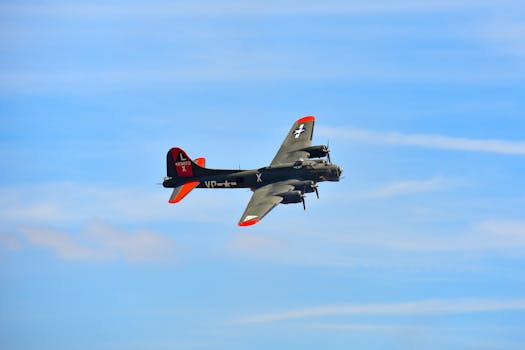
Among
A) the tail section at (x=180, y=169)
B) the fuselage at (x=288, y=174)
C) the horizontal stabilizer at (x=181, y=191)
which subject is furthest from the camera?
the tail section at (x=180, y=169)

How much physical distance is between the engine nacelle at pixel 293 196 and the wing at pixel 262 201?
2.05ft

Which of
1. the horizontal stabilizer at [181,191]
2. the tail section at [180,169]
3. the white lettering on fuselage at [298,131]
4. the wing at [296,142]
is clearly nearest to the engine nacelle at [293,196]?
the wing at [296,142]

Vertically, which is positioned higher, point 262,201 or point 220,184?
point 220,184

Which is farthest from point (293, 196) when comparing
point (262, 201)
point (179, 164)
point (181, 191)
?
point (179, 164)

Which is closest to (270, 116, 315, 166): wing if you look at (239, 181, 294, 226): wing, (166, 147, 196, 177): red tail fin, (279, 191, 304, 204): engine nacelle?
(239, 181, 294, 226): wing

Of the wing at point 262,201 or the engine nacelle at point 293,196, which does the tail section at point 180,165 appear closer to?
the wing at point 262,201

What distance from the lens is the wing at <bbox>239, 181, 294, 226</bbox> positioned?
97.8 metres

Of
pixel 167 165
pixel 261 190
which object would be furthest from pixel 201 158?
pixel 261 190

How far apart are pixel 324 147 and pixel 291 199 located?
1164 cm

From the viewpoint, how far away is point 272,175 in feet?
351

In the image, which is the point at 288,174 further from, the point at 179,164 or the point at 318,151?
the point at 179,164

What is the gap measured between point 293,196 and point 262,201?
351cm

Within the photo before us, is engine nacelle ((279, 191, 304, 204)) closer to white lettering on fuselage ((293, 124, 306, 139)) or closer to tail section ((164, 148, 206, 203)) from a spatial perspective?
tail section ((164, 148, 206, 203))

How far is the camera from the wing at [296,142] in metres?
112
